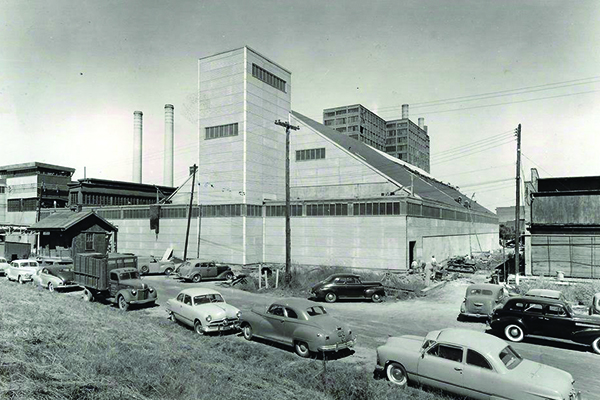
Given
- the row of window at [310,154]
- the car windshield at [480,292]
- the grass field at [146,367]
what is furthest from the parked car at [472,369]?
the row of window at [310,154]

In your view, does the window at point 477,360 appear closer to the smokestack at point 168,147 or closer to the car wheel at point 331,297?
the car wheel at point 331,297

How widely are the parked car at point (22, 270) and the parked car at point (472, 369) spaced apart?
2589 cm

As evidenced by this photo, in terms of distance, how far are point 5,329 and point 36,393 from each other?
5831 millimetres

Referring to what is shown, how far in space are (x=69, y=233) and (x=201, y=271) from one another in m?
16.1

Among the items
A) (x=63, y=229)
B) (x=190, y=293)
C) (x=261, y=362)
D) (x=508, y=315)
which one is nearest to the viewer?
(x=261, y=362)

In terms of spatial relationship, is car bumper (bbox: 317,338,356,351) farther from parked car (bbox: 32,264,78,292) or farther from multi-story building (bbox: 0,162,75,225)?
multi-story building (bbox: 0,162,75,225)

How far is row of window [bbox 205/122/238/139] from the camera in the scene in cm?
3722

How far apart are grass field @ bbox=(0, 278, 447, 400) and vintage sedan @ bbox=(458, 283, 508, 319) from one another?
842 centimetres

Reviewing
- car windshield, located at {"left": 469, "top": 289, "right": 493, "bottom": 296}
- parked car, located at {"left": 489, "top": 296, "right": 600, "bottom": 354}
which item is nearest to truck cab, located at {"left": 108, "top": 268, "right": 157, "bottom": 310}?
car windshield, located at {"left": 469, "top": 289, "right": 493, "bottom": 296}

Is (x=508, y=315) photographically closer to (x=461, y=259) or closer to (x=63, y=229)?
(x=461, y=259)

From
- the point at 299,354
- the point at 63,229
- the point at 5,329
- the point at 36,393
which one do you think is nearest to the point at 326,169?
the point at 63,229

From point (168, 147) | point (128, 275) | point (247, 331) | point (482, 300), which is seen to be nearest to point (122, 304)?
point (128, 275)

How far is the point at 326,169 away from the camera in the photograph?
133 ft

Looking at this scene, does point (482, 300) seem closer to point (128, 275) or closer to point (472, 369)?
point (472, 369)
